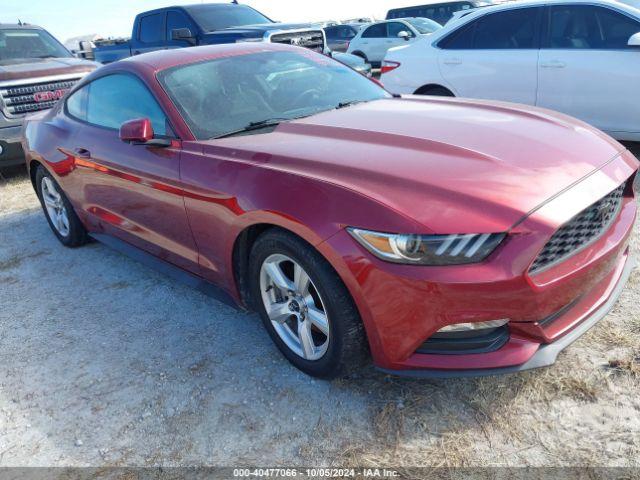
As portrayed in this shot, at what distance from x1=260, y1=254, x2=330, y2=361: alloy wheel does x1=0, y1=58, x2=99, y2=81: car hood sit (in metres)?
6.02

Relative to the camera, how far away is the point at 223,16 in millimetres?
9648

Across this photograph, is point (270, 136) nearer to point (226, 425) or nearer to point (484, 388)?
point (226, 425)

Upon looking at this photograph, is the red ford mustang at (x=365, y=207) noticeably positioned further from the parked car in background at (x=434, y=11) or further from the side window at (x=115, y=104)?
the parked car in background at (x=434, y=11)

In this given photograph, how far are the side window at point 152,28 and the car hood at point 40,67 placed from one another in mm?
2777

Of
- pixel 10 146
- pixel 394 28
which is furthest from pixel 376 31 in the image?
pixel 10 146

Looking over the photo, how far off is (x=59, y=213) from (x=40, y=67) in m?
3.58

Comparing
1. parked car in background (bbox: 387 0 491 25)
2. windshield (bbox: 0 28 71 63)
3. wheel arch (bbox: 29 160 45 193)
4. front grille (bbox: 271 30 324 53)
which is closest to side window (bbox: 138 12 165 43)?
windshield (bbox: 0 28 71 63)

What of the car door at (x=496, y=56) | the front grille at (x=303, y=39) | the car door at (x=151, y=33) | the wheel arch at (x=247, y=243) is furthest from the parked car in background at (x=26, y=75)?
the car door at (x=496, y=56)

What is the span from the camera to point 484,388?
8.11 feet

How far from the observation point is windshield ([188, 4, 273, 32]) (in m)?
9.34

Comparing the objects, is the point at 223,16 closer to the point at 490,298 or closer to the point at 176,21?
the point at 176,21

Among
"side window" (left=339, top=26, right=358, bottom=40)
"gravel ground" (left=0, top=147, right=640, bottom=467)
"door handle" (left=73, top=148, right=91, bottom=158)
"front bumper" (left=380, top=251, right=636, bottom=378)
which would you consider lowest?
"gravel ground" (left=0, top=147, right=640, bottom=467)

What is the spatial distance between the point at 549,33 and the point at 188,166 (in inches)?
173

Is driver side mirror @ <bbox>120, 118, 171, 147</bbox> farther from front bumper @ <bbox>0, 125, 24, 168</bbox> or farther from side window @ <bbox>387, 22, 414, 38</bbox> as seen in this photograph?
side window @ <bbox>387, 22, 414, 38</bbox>
